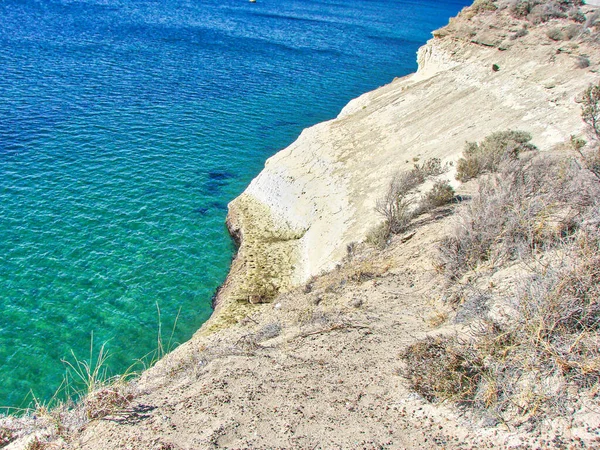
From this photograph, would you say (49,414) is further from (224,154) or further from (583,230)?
(224,154)

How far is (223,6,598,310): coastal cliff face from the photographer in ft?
71.4

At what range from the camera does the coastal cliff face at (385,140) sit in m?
21.8

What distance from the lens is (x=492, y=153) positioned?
19.7 m

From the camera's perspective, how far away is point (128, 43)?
56250mm

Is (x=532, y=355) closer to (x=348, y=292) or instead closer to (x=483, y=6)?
(x=348, y=292)

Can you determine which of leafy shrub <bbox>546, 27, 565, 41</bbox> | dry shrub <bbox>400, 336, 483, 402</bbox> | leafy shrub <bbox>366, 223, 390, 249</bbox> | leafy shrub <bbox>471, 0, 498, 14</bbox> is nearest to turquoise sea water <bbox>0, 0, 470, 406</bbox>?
leafy shrub <bbox>366, 223, 390, 249</bbox>

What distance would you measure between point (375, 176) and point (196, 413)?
1813cm

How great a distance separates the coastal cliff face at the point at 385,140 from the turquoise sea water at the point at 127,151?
2712 millimetres

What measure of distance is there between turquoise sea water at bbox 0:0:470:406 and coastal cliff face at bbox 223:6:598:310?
107 inches

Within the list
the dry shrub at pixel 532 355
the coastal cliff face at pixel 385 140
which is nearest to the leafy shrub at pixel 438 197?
the coastal cliff face at pixel 385 140

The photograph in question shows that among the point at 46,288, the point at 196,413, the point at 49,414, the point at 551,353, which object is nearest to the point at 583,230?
the point at 551,353

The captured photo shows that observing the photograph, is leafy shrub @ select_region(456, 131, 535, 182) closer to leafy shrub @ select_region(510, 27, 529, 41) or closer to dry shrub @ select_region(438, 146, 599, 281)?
dry shrub @ select_region(438, 146, 599, 281)

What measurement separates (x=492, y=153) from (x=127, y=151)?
24703 mm

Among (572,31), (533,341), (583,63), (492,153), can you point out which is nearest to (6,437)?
(533,341)
